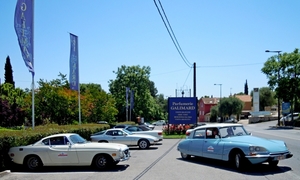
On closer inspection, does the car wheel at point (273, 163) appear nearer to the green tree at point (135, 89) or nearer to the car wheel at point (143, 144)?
the car wheel at point (143, 144)

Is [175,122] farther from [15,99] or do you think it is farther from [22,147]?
[15,99]

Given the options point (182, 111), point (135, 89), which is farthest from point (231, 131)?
point (135, 89)

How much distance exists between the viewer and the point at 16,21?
14961 mm

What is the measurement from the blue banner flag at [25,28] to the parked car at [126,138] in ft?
20.6

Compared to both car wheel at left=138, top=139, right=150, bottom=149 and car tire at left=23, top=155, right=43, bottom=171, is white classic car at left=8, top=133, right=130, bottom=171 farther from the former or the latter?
car wheel at left=138, top=139, right=150, bottom=149

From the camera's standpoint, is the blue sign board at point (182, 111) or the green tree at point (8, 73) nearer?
the blue sign board at point (182, 111)

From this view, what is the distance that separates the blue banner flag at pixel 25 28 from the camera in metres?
15.1

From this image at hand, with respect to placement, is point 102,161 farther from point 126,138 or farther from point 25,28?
point 126,138

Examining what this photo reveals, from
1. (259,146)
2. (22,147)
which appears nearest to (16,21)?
(22,147)

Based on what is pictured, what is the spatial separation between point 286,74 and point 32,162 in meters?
45.4

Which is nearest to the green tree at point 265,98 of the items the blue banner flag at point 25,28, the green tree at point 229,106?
the green tree at point 229,106

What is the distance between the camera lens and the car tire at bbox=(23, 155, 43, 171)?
12375mm

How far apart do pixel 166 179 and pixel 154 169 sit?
1.97 metres

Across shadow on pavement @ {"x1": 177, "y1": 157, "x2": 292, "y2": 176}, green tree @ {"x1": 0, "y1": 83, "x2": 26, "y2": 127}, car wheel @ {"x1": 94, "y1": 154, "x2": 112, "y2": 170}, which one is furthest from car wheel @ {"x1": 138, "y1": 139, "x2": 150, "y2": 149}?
green tree @ {"x1": 0, "y1": 83, "x2": 26, "y2": 127}
